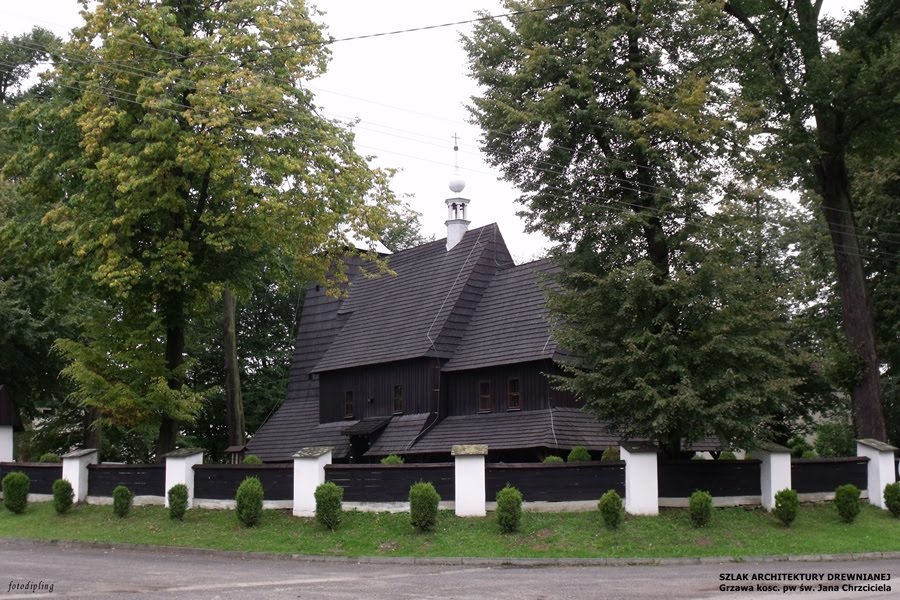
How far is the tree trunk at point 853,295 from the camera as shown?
25672 millimetres

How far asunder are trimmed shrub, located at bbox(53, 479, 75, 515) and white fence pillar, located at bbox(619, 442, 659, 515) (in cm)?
1323

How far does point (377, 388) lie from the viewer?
36375 millimetres

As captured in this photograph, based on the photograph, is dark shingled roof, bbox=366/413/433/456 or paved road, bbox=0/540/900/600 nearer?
paved road, bbox=0/540/900/600

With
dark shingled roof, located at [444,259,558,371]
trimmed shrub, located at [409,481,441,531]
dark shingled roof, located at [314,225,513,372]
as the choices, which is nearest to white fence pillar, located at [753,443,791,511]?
trimmed shrub, located at [409,481,441,531]

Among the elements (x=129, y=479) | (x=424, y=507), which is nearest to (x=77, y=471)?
(x=129, y=479)

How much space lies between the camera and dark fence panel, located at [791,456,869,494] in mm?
22812

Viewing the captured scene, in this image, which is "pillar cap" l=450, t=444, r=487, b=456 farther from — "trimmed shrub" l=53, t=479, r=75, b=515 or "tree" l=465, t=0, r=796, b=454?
"trimmed shrub" l=53, t=479, r=75, b=515

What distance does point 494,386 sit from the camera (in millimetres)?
33094

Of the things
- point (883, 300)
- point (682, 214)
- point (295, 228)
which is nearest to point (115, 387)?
point (295, 228)

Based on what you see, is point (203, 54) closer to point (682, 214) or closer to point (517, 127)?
point (517, 127)

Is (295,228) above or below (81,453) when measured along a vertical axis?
above

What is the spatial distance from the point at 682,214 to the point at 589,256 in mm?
2279

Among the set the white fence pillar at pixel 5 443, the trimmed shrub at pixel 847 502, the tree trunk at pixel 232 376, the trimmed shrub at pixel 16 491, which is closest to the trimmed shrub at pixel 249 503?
the trimmed shrub at pixel 16 491

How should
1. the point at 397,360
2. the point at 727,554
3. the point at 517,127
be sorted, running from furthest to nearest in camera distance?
the point at 397,360 < the point at 517,127 < the point at 727,554
